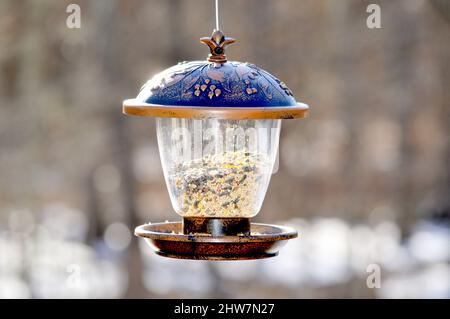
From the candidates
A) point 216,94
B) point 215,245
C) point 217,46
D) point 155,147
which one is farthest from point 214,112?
point 155,147

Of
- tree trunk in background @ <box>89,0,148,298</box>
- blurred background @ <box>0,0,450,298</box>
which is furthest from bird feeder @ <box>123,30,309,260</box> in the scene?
tree trunk in background @ <box>89,0,148,298</box>

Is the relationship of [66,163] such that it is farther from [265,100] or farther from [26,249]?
[265,100]

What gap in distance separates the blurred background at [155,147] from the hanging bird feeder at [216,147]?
8.37 metres

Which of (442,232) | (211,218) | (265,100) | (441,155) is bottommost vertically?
(442,232)

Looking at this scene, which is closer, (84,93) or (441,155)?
(84,93)

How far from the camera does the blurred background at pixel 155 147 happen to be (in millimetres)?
13570

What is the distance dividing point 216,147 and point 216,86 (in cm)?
38

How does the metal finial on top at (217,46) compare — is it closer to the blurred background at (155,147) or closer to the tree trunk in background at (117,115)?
the blurred background at (155,147)

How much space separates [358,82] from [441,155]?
8.33ft

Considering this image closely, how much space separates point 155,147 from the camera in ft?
52.0

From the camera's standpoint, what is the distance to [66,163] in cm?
1401

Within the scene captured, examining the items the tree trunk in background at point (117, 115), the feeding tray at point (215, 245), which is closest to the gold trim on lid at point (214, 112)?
the feeding tray at point (215, 245)

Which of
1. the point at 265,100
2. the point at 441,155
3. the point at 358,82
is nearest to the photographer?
the point at 265,100
